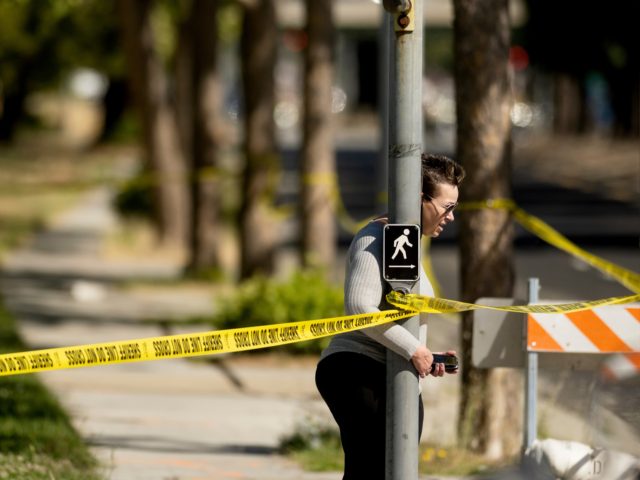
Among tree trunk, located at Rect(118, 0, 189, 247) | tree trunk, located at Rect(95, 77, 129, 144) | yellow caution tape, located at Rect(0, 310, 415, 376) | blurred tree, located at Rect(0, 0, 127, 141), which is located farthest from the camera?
tree trunk, located at Rect(95, 77, 129, 144)

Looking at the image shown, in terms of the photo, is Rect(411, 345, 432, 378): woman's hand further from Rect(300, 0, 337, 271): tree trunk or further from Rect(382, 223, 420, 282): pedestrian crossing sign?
Rect(300, 0, 337, 271): tree trunk

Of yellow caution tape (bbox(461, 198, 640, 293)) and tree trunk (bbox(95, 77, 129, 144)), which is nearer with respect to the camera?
yellow caution tape (bbox(461, 198, 640, 293))

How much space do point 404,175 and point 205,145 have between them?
1341cm

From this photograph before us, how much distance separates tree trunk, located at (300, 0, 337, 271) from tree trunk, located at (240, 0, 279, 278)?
1194 mm

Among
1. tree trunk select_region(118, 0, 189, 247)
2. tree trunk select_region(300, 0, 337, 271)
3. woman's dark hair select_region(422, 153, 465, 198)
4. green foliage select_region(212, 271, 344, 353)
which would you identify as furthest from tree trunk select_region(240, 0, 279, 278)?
woman's dark hair select_region(422, 153, 465, 198)

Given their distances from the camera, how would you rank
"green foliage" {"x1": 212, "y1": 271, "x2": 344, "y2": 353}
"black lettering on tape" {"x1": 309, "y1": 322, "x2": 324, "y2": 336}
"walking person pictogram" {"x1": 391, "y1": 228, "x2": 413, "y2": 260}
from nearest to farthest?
1. "walking person pictogram" {"x1": 391, "y1": 228, "x2": 413, "y2": 260}
2. "black lettering on tape" {"x1": 309, "y1": 322, "x2": 324, "y2": 336}
3. "green foliage" {"x1": 212, "y1": 271, "x2": 344, "y2": 353}

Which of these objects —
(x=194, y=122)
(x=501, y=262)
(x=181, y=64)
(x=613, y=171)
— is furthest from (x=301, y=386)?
(x=613, y=171)

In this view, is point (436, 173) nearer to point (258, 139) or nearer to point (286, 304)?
point (286, 304)

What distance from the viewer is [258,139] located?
15.6 meters

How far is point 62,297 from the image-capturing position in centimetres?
1675

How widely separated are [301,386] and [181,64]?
1413 centimetres

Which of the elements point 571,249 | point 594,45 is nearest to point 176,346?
point 571,249

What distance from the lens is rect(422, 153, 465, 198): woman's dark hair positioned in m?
5.41

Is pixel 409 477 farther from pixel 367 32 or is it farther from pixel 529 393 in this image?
pixel 367 32
